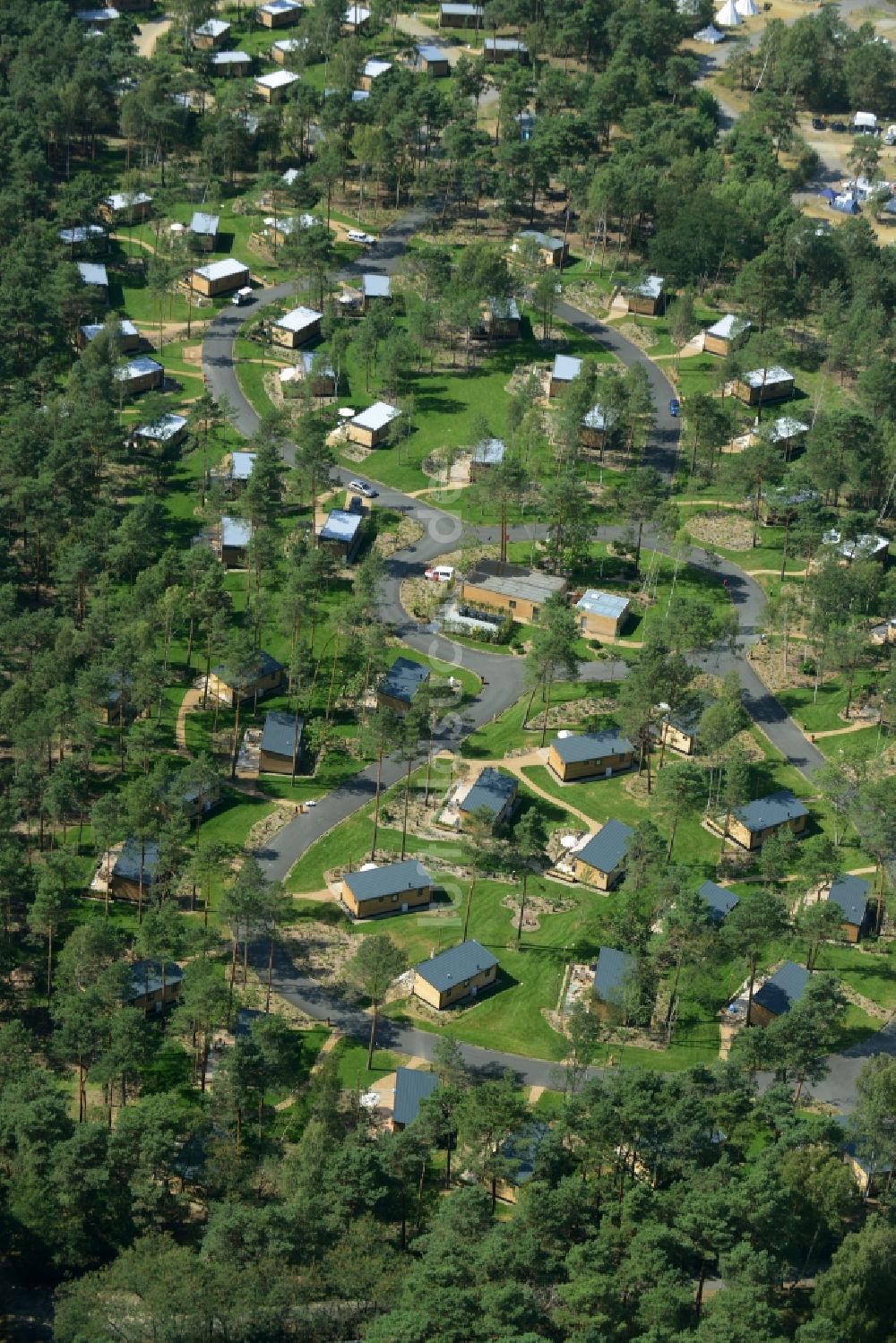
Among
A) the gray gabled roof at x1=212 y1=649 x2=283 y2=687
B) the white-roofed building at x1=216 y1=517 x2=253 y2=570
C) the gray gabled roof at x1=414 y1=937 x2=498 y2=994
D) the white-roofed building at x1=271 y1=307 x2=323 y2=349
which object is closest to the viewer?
the gray gabled roof at x1=414 y1=937 x2=498 y2=994

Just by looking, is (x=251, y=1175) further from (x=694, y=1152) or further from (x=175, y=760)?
(x=175, y=760)

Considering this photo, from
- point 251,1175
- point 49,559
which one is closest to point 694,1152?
point 251,1175

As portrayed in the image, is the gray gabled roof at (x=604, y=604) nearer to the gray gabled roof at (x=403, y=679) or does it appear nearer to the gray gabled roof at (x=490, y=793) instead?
the gray gabled roof at (x=403, y=679)

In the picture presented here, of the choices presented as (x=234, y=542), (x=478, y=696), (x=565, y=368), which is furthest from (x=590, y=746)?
(x=565, y=368)

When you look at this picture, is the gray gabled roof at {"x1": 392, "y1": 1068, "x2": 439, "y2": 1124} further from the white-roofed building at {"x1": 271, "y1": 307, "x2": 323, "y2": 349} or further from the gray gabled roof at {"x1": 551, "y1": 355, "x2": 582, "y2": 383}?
the white-roofed building at {"x1": 271, "y1": 307, "x2": 323, "y2": 349}

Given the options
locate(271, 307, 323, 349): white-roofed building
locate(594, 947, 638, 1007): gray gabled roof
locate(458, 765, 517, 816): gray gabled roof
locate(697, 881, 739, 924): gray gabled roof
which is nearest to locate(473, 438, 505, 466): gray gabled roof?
locate(271, 307, 323, 349): white-roofed building

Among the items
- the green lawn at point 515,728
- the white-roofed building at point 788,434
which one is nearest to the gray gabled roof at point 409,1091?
the green lawn at point 515,728
